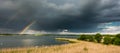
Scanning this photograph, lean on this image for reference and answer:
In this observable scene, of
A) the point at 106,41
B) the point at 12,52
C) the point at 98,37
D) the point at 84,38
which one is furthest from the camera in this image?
the point at 84,38

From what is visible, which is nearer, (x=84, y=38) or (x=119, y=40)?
(x=119, y=40)

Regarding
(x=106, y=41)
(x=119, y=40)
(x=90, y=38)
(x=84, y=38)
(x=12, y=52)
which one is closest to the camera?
(x=12, y=52)

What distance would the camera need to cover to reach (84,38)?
143 meters

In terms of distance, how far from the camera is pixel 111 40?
85125 millimetres

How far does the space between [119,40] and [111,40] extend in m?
9.00

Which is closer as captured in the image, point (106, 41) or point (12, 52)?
point (12, 52)

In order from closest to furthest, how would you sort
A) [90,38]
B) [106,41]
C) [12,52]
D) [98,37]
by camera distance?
[12,52], [106,41], [98,37], [90,38]

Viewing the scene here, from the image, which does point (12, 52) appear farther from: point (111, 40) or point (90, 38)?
point (90, 38)

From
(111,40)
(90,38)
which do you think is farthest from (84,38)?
(111,40)

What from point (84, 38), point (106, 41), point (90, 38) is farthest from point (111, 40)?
point (84, 38)

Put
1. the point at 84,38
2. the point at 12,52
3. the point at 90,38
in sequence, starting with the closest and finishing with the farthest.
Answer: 1. the point at 12,52
2. the point at 90,38
3. the point at 84,38

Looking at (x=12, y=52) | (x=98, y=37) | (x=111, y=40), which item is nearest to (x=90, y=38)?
(x=98, y=37)

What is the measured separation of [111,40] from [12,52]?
5915 cm

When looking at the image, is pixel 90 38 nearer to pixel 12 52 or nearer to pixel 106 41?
pixel 106 41
